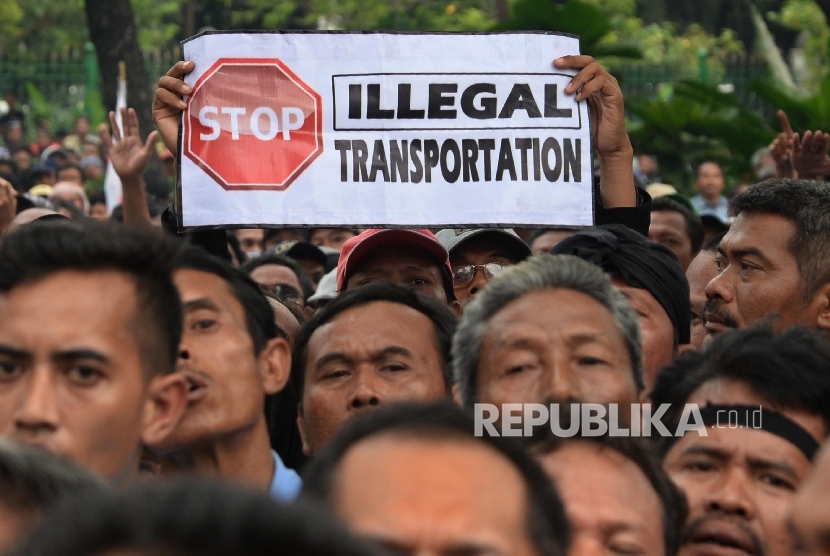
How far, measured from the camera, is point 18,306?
297cm

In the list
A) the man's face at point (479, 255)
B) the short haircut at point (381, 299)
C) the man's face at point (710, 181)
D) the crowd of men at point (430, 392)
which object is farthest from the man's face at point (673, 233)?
the man's face at point (710, 181)

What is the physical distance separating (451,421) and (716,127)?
1070cm

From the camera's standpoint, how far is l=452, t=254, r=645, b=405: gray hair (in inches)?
152

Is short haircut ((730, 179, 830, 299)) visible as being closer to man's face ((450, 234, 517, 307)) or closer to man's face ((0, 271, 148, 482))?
man's face ((450, 234, 517, 307))

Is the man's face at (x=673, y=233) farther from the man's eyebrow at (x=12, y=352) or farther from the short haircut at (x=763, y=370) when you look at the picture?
the man's eyebrow at (x=12, y=352)

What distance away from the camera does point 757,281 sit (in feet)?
16.6

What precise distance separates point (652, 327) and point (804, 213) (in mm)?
854

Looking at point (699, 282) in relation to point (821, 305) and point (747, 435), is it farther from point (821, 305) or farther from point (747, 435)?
point (747, 435)

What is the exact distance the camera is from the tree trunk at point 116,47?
13.9m

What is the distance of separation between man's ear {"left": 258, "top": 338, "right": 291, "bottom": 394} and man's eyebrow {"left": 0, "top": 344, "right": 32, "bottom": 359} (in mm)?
1208

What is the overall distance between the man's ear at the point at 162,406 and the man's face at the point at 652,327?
1.97 meters

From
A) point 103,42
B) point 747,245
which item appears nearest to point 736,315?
point 747,245

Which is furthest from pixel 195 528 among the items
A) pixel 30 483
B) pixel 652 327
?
pixel 652 327

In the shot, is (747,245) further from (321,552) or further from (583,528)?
(321,552)
